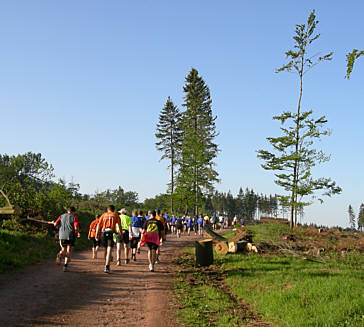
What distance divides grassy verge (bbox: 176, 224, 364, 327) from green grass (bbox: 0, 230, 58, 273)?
18.1 ft

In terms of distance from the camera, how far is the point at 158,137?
50.8 meters

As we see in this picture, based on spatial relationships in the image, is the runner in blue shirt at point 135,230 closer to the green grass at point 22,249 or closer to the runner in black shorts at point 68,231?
the runner in black shorts at point 68,231

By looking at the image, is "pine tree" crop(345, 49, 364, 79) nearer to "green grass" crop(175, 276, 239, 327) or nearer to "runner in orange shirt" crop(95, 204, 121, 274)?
"green grass" crop(175, 276, 239, 327)

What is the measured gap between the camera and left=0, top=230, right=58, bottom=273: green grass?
11101mm

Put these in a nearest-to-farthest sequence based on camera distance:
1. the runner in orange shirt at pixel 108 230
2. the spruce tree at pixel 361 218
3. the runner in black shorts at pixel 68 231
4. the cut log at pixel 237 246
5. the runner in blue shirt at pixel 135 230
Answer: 1. the runner in orange shirt at pixel 108 230
2. the runner in black shorts at pixel 68 231
3. the runner in blue shirt at pixel 135 230
4. the cut log at pixel 237 246
5. the spruce tree at pixel 361 218

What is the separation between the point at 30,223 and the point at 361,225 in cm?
14202

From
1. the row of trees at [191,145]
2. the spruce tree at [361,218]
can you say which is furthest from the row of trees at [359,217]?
the row of trees at [191,145]

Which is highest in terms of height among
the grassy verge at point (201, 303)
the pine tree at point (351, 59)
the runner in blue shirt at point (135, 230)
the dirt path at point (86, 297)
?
the pine tree at point (351, 59)

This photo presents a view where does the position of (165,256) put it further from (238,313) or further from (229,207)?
(229,207)

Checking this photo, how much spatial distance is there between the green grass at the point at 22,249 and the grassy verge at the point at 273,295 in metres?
5.52

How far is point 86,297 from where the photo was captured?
7961mm

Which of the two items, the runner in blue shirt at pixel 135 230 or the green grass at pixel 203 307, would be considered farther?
the runner in blue shirt at pixel 135 230

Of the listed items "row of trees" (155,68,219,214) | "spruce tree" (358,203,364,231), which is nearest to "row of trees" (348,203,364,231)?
"spruce tree" (358,203,364,231)

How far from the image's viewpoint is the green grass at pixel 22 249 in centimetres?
1110
